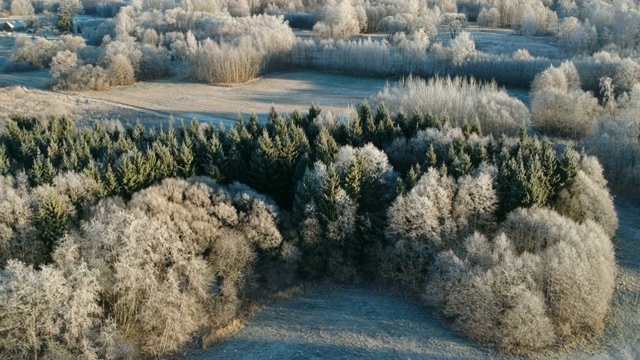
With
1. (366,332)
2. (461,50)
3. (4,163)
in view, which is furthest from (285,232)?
(461,50)

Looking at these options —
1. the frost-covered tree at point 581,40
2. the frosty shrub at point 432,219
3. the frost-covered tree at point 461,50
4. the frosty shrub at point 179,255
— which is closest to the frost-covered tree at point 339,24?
the frost-covered tree at point 461,50

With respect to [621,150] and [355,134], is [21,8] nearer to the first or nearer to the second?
[355,134]

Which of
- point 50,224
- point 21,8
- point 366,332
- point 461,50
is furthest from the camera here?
point 21,8

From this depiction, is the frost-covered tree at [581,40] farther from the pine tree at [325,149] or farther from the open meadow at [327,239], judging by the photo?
the pine tree at [325,149]

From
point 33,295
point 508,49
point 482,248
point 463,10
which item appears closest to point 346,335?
point 482,248

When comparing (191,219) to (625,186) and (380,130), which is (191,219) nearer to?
(380,130)

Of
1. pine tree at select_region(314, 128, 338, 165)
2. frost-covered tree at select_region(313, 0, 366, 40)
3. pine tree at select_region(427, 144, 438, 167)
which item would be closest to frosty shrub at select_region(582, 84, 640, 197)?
pine tree at select_region(427, 144, 438, 167)

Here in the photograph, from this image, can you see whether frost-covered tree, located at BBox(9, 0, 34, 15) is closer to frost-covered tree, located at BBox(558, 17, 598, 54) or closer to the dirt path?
frost-covered tree, located at BBox(558, 17, 598, 54)
